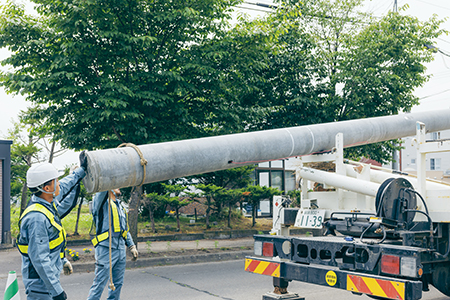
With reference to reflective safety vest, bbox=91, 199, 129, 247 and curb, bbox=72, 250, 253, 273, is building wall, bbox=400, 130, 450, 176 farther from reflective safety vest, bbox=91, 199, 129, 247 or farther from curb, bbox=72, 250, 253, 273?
curb, bbox=72, 250, 253, 273

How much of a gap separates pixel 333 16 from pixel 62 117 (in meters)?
12.1

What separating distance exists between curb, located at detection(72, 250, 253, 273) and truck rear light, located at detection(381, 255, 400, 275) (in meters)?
6.80

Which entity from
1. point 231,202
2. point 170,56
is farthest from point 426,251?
point 231,202

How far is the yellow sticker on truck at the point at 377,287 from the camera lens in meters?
4.32

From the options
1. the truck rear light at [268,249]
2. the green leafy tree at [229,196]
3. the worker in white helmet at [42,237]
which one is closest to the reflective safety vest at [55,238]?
the worker in white helmet at [42,237]

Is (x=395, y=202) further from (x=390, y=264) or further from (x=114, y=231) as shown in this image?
(x=114, y=231)

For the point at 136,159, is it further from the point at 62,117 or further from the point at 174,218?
the point at 174,218

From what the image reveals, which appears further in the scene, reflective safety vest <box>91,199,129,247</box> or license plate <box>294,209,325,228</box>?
license plate <box>294,209,325,228</box>

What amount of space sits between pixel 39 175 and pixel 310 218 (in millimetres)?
3820

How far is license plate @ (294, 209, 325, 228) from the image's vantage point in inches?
247

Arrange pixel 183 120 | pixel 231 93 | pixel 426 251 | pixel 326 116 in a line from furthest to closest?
pixel 326 116, pixel 231 93, pixel 183 120, pixel 426 251

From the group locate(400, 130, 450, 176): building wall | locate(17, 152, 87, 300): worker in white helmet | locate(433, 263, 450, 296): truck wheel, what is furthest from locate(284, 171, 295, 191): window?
locate(17, 152, 87, 300): worker in white helmet

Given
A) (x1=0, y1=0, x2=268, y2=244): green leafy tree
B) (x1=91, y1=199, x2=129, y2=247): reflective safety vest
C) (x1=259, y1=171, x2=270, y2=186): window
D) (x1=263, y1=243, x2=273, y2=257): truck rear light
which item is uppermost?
(x1=0, y1=0, x2=268, y2=244): green leafy tree

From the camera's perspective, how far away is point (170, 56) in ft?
36.3
